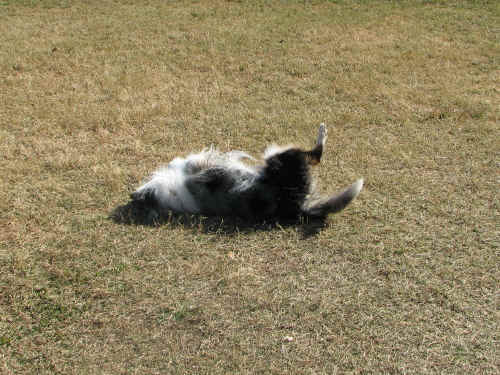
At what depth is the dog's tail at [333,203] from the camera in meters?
3.84

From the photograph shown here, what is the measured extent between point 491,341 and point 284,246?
1497mm

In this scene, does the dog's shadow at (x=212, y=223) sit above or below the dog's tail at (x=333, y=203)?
below

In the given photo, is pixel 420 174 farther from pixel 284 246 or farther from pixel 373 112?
pixel 284 246

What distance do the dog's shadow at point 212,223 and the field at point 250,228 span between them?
3 cm

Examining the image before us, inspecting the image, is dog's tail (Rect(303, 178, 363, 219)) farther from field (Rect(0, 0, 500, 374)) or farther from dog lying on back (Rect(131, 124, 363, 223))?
field (Rect(0, 0, 500, 374))

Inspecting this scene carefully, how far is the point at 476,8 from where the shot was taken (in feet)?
27.8

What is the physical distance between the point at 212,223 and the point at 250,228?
31cm

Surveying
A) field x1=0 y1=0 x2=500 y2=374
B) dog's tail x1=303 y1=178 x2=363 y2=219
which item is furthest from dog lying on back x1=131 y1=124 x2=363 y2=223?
field x1=0 y1=0 x2=500 y2=374

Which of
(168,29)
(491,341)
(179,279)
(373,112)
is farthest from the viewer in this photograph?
(168,29)

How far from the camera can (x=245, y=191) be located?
381cm

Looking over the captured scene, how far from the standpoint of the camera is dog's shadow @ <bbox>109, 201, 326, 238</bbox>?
12.6 feet

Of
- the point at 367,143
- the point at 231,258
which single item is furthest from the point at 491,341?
the point at 367,143

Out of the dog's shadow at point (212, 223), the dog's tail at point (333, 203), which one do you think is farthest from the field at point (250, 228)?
the dog's tail at point (333, 203)

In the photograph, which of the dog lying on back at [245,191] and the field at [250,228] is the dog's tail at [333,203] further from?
the field at [250,228]
